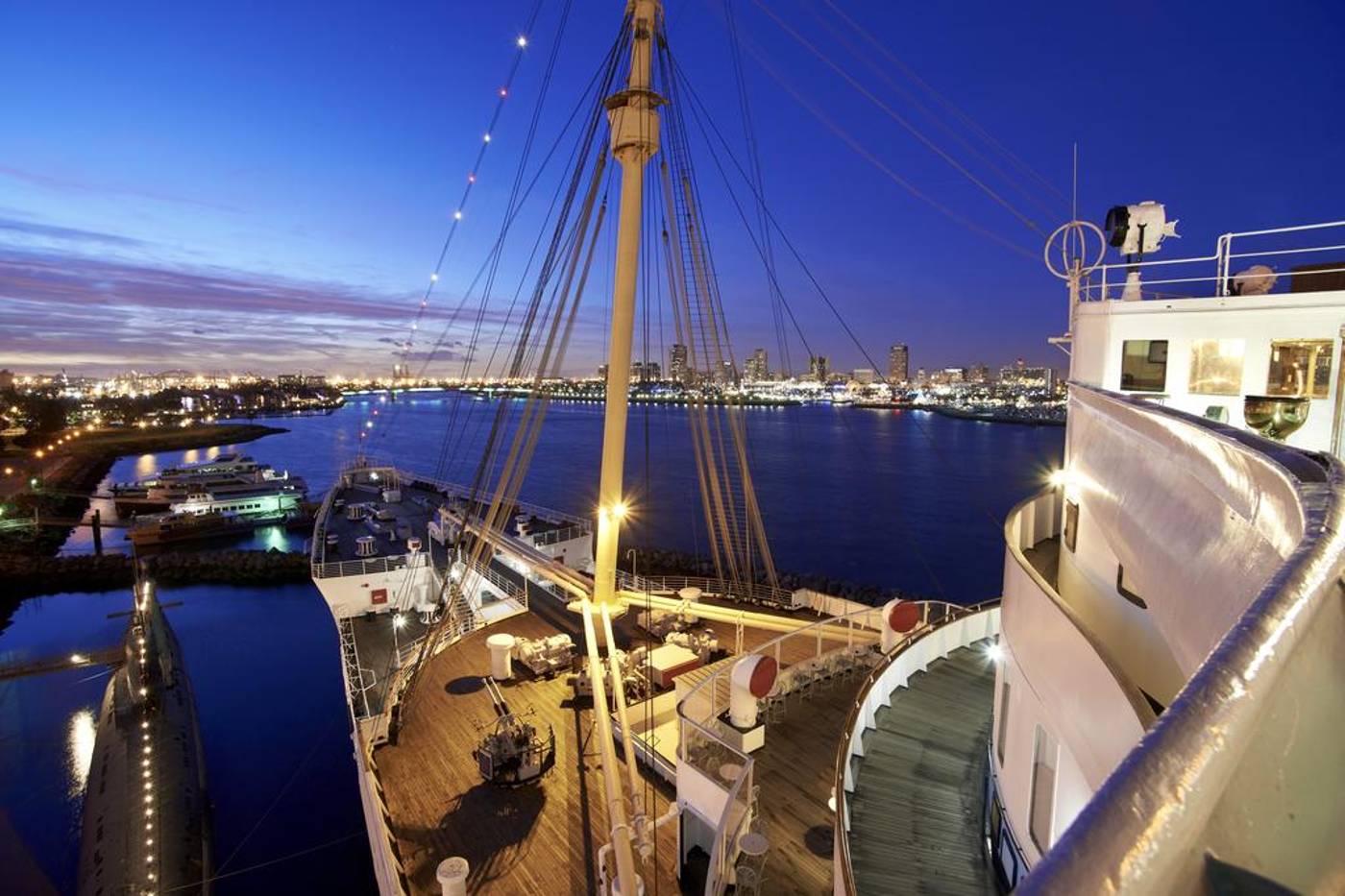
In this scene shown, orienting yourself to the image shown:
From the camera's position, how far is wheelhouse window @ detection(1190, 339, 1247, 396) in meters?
7.46

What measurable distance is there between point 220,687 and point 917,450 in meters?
68.3

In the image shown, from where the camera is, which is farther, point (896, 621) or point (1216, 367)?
point (896, 621)

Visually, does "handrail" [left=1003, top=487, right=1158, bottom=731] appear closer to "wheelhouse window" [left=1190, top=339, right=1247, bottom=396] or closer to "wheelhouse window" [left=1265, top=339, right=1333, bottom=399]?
"wheelhouse window" [left=1190, top=339, right=1247, bottom=396]

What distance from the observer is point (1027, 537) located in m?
8.77

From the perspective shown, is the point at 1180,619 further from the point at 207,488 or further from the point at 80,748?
the point at 207,488

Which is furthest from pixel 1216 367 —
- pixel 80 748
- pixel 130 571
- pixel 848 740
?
pixel 130 571

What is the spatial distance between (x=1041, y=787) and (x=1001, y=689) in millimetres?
1532

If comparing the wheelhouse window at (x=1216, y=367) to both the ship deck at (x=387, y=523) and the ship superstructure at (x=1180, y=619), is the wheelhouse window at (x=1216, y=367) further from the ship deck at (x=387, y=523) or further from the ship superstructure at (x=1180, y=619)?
the ship deck at (x=387, y=523)

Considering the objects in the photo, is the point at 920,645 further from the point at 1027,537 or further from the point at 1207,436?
the point at 1207,436

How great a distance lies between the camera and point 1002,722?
678cm

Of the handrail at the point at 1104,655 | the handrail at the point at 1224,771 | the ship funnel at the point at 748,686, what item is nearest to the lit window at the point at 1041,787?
the handrail at the point at 1104,655

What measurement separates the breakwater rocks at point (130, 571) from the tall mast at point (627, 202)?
1242 inches

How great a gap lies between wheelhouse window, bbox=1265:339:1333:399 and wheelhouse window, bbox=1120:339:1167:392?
978 mm

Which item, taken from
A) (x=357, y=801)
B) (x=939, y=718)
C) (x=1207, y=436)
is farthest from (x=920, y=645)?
(x=357, y=801)
